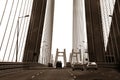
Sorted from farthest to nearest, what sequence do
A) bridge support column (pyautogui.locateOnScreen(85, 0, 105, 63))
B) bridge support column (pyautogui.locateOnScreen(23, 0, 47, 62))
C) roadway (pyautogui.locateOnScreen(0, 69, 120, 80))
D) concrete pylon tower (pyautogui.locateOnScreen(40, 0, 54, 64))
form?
concrete pylon tower (pyautogui.locateOnScreen(40, 0, 54, 64)), bridge support column (pyautogui.locateOnScreen(23, 0, 47, 62)), bridge support column (pyautogui.locateOnScreen(85, 0, 105, 63)), roadway (pyautogui.locateOnScreen(0, 69, 120, 80))

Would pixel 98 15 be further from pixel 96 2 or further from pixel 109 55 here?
pixel 109 55

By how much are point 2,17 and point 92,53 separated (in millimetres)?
24030

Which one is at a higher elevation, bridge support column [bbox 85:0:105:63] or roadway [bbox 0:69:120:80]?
bridge support column [bbox 85:0:105:63]

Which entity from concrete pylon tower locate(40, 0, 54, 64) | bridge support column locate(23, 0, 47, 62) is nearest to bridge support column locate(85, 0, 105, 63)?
bridge support column locate(23, 0, 47, 62)

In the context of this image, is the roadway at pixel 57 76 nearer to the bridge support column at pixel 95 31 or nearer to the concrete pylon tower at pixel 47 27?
the bridge support column at pixel 95 31

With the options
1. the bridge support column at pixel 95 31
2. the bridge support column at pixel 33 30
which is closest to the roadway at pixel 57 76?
the bridge support column at pixel 95 31

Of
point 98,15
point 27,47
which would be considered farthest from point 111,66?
point 27,47

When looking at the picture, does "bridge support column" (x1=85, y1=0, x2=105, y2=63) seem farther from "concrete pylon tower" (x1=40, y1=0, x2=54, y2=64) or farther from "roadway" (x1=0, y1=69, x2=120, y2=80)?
"roadway" (x1=0, y1=69, x2=120, y2=80)

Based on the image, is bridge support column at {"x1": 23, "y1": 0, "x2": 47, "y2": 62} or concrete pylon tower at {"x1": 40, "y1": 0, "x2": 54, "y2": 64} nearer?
bridge support column at {"x1": 23, "y1": 0, "x2": 47, "y2": 62}

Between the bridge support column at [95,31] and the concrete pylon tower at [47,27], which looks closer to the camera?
the bridge support column at [95,31]

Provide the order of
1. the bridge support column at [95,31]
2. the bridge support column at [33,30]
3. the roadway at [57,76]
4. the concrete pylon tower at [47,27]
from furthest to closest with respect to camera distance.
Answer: the concrete pylon tower at [47,27], the bridge support column at [33,30], the bridge support column at [95,31], the roadway at [57,76]

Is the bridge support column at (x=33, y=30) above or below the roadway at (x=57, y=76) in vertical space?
above

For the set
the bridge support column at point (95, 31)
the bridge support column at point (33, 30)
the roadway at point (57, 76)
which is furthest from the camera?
the bridge support column at point (33, 30)

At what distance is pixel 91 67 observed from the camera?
37375 millimetres
